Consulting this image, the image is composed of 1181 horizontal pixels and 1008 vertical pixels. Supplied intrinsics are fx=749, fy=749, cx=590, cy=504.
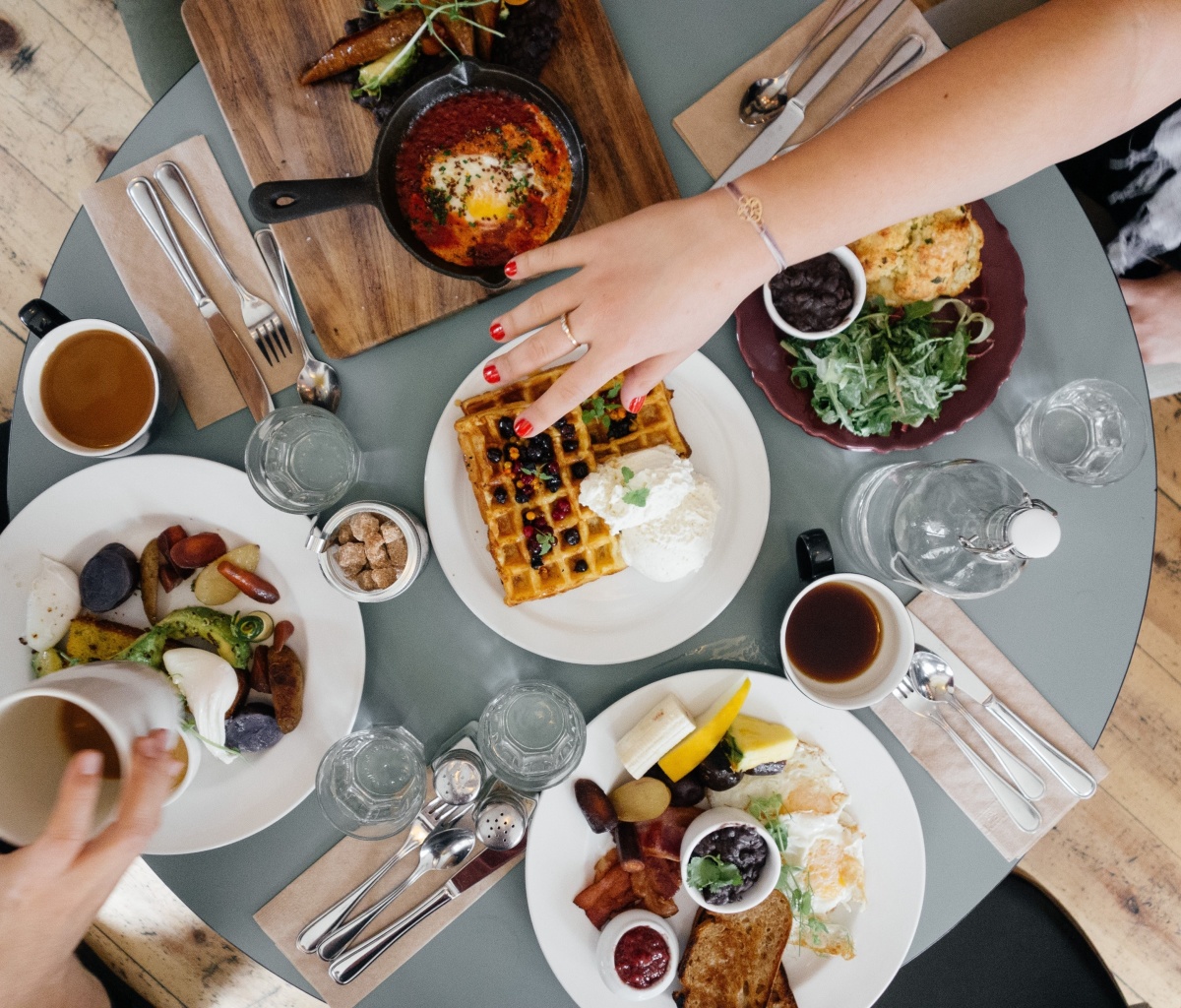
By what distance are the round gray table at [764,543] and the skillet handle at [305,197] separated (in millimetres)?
361

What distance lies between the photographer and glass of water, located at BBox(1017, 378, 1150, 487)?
194 cm

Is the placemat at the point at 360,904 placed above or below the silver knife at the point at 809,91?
A: below

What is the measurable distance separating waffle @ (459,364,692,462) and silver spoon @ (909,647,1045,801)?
818 mm

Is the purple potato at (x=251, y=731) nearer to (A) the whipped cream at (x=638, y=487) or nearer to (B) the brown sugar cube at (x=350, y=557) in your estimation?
(B) the brown sugar cube at (x=350, y=557)

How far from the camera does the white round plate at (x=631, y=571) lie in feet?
6.17

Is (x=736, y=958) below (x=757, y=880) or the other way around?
below

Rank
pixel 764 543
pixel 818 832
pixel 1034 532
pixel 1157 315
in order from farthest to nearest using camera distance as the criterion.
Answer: pixel 1157 315, pixel 764 543, pixel 818 832, pixel 1034 532

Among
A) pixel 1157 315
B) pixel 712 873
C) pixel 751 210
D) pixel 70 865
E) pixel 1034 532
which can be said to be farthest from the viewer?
pixel 1157 315

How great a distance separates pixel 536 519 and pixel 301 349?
0.74 meters

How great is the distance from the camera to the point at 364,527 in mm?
1818

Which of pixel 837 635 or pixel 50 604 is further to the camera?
pixel 837 635

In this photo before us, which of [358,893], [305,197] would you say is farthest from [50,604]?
[305,197]

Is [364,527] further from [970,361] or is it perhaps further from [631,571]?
[970,361]

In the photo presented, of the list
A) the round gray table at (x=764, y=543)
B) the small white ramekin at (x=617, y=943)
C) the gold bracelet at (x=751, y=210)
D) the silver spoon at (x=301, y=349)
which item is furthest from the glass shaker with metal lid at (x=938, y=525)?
the silver spoon at (x=301, y=349)
